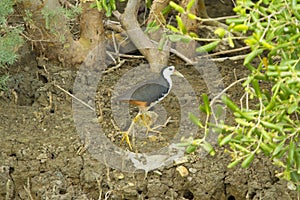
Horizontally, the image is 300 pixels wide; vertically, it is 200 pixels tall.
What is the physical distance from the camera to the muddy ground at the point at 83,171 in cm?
285

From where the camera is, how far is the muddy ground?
2.85 meters

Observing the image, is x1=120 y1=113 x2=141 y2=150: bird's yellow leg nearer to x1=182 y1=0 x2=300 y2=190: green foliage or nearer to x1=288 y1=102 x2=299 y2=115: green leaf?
x1=182 y1=0 x2=300 y2=190: green foliage

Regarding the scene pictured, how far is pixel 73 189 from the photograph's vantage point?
A: 2.87m

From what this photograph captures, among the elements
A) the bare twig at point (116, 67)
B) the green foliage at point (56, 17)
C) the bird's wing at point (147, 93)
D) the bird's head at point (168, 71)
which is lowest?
the bare twig at point (116, 67)

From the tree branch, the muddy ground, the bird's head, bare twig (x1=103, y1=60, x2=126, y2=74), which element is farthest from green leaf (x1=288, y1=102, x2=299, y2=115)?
bare twig (x1=103, y1=60, x2=126, y2=74)

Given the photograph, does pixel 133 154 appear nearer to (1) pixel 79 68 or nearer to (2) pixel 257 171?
(2) pixel 257 171

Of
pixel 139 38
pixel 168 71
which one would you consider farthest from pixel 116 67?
pixel 168 71

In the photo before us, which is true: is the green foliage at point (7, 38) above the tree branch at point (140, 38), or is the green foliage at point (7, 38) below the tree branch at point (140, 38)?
above

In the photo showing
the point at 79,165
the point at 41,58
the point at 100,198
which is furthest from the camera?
the point at 41,58

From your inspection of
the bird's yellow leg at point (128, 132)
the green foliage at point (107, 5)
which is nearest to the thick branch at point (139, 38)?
the bird's yellow leg at point (128, 132)

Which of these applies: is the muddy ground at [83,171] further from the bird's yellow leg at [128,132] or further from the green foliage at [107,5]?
the green foliage at [107,5]

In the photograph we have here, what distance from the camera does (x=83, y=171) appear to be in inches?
115

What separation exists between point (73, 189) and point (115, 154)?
26 centimetres

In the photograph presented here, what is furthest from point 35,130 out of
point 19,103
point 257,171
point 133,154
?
point 257,171
